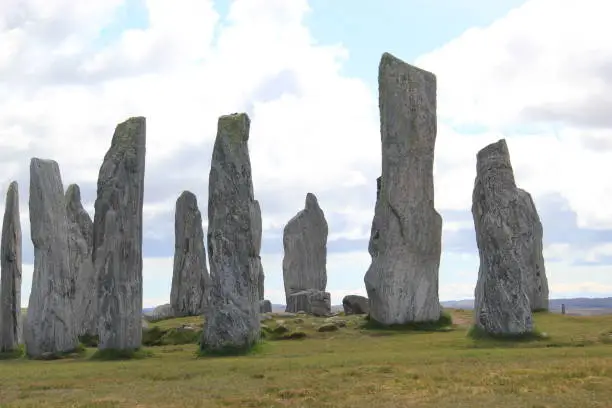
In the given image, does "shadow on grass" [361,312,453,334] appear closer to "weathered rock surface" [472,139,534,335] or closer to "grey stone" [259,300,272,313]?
"weathered rock surface" [472,139,534,335]

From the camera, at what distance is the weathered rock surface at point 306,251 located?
5278 centimetres

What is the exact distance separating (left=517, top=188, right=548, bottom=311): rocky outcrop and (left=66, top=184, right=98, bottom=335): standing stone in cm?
1817

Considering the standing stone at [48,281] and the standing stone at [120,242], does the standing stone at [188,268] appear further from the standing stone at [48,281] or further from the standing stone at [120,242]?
the standing stone at [120,242]

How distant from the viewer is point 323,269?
175 ft

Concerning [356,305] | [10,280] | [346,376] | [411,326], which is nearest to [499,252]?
[411,326]

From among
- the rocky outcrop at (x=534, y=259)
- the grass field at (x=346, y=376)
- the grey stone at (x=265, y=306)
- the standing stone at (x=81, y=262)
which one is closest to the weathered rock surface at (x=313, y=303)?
the grey stone at (x=265, y=306)

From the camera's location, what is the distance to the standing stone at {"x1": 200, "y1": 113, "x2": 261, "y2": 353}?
2853cm

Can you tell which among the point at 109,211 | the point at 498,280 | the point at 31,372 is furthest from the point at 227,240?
the point at 498,280

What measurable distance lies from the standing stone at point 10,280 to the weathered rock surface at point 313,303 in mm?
16553

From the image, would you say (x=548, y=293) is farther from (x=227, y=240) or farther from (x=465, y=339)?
(x=227, y=240)

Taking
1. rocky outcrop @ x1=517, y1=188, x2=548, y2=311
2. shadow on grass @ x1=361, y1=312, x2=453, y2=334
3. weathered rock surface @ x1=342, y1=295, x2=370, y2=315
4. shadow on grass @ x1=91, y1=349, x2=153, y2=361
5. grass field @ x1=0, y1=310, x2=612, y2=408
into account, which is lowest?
grass field @ x1=0, y1=310, x2=612, y2=408

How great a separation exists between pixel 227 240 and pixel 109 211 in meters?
3.91

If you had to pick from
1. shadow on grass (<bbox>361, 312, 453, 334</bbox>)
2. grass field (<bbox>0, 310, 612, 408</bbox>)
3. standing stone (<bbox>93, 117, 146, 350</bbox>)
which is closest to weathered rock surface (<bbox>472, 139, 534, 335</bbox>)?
grass field (<bbox>0, 310, 612, 408</bbox>)

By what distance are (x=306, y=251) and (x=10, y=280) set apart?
2274 centimetres
